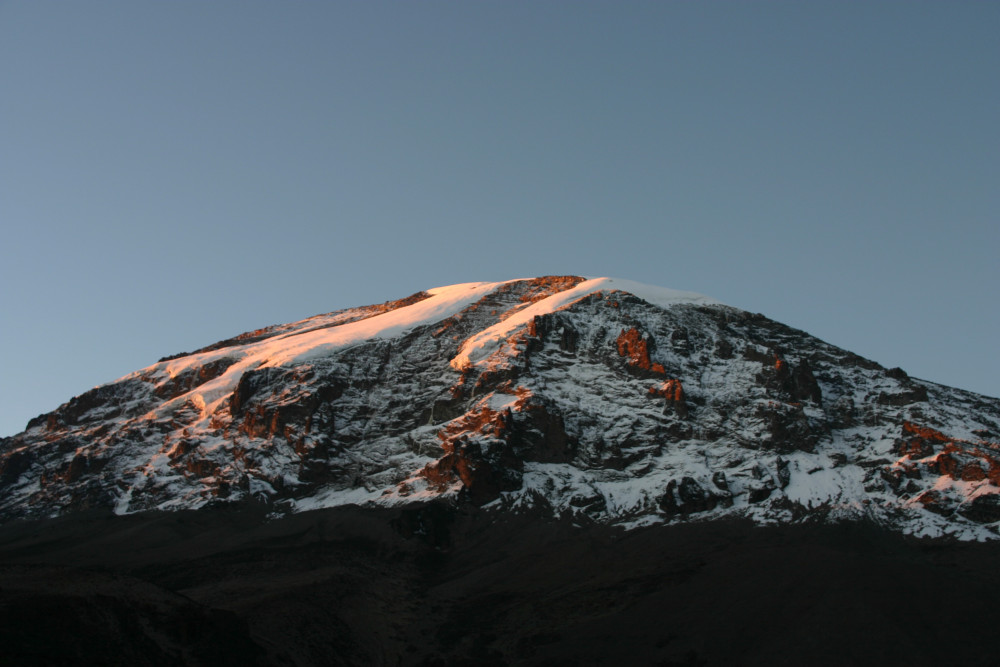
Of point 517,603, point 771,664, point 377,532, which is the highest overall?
point 377,532

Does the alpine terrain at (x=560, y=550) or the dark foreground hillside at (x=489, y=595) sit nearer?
the dark foreground hillside at (x=489, y=595)

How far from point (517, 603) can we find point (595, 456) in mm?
52535

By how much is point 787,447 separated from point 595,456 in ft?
118

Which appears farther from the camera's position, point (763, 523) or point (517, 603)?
A: point (763, 523)

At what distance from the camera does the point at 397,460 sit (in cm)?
19888

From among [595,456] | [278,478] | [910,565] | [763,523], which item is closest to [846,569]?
[910,565]

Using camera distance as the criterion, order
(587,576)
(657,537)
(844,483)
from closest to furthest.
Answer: (587,576), (657,537), (844,483)

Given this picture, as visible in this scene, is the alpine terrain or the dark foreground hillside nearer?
the dark foreground hillside

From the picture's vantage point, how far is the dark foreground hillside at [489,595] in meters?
120

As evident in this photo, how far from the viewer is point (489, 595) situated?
14762cm

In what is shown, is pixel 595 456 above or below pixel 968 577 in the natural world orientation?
above

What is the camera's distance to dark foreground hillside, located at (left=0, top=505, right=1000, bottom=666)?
120 m

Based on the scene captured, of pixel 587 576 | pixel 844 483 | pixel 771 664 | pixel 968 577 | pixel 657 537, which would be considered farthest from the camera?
pixel 844 483

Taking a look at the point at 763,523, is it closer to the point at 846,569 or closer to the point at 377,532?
the point at 846,569
